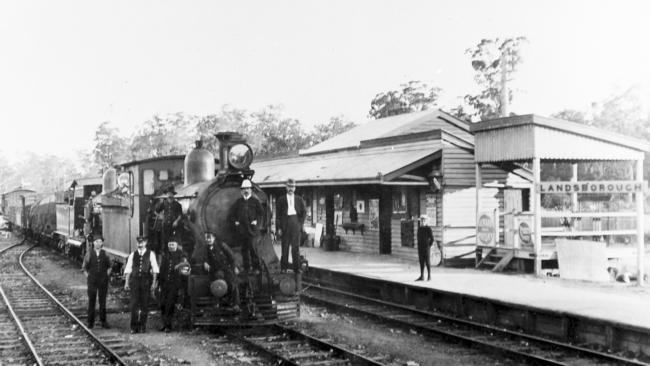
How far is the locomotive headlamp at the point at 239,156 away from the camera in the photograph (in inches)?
416

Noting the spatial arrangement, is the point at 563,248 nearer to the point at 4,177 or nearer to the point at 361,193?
the point at 361,193

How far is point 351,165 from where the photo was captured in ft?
64.5

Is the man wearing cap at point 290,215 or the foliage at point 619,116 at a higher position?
the foliage at point 619,116

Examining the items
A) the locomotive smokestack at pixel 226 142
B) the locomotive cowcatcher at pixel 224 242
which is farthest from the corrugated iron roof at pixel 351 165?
the locomotive smokestack at pixel 226 142

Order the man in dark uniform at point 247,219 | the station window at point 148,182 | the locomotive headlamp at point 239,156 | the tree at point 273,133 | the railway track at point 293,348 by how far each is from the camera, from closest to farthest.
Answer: the railway track at point 293,348, the man in dark uniform at point 247,219, the locomotive headlamp at point 239,156, the station window at point 148,182, the tree at point 273,133

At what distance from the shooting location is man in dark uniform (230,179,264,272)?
10.2 meters

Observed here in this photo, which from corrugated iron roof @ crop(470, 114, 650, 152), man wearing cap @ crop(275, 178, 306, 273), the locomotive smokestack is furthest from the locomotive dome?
corrugated iron roof @ crop(470, 114, 650, 152)

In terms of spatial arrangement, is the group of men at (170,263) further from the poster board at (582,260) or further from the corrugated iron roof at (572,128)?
the poster board at (582,260)

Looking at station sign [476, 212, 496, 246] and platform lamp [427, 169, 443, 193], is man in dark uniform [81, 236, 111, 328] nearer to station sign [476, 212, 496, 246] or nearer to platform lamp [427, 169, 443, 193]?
platform lamp [427, 169, 443, 193]

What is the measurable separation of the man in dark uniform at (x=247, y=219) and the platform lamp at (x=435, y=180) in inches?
267

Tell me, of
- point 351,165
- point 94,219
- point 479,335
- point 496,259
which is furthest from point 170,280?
point 351,165

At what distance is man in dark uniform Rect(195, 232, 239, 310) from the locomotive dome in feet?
6.67

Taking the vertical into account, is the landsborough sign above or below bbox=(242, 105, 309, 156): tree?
below

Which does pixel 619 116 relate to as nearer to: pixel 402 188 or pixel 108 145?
pixel 402 188
